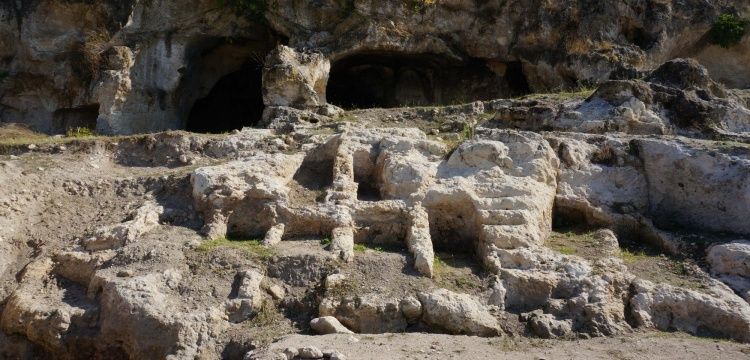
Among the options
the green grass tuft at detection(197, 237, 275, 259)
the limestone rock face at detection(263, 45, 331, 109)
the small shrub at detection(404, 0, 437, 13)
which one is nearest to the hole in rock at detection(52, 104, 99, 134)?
the limestone rock face at detection(263, 45, 331, 109)

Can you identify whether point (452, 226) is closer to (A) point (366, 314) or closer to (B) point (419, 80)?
(A) point (366, 314)

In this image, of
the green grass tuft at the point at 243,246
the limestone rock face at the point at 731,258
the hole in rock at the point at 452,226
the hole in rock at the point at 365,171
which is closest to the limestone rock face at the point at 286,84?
the hole in rock at the point at 365,171

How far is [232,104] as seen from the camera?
64.6ft

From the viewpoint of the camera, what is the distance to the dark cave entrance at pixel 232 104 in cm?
1842

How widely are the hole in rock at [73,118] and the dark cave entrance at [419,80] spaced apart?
595 cm

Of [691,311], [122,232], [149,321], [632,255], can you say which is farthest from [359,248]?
[691,311]

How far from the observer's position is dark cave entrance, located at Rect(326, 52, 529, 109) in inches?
639

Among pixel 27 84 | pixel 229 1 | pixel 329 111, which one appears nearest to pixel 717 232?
pixel 329 111

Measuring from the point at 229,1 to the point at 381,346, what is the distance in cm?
1147

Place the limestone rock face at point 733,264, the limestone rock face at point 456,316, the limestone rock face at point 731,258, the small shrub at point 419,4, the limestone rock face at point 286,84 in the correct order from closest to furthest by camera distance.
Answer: the limestone rock face at point 456,316 < the limestone rock face at point 733,264 < the limestone rock face at point 731,258 < the limestone rock face at point 286,84 < the small shrub at point 419,4

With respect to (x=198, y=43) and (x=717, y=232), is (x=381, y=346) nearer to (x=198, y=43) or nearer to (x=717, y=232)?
(x=717, y=232)

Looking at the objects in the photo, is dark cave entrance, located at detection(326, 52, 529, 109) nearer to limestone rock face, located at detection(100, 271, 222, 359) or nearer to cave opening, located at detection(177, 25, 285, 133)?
cave opening, located at detection(177, 25, 285, 133)

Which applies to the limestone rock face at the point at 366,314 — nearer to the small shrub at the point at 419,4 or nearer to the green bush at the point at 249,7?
the small shrub at the point at 419,4

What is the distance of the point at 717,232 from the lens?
8.20 meters
